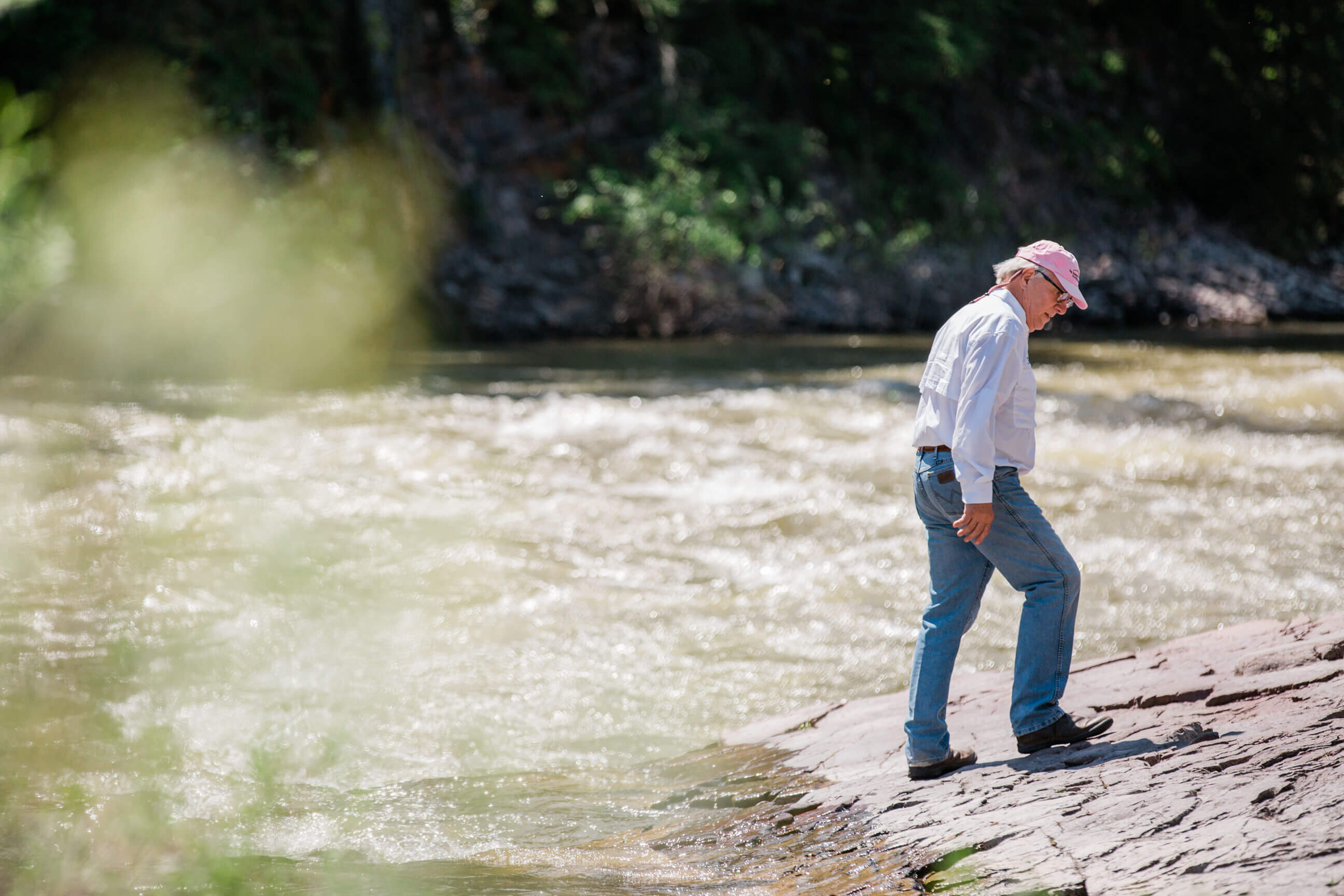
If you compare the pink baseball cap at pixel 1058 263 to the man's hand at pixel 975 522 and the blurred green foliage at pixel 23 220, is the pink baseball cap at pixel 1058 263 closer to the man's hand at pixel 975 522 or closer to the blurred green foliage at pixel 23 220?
the man's hand at pixel 975 522

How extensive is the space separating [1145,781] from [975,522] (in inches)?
36.1

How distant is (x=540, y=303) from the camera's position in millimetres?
18547

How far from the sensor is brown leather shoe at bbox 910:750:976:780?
3.97 m

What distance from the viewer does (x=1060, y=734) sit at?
3.93m

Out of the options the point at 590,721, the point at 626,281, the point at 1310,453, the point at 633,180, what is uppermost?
the point at 633,180

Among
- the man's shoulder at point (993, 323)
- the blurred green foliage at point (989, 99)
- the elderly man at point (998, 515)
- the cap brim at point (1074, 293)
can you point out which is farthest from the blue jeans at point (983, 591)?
the blurred green foliage at point (989, 99)

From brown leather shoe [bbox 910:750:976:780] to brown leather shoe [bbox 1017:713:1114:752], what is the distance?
0.19 metres

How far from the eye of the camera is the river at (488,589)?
13.4ft

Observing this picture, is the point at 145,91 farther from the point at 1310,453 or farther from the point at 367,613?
the point at 1310,453

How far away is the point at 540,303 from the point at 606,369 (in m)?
4.44

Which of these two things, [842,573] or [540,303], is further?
[540,303]

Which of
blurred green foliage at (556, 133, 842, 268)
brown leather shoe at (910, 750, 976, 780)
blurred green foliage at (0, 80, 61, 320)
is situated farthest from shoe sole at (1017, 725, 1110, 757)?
blurred green foliage at (556, 133, 842, 268)

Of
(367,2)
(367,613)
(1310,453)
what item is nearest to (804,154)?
(367,2)

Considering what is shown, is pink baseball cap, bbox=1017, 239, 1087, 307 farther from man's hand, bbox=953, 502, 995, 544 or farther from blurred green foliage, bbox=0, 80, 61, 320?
blurred green foliage, bbox=0, 80, 61, 320
